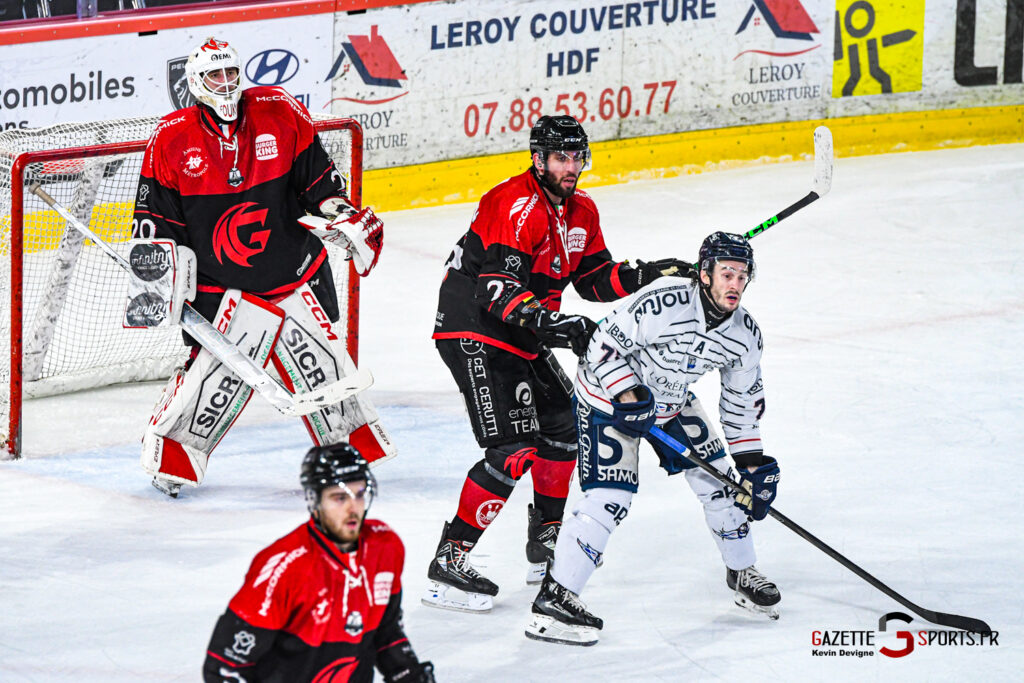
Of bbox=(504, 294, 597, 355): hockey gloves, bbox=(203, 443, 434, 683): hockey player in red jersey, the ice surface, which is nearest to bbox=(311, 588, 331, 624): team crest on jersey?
bbox=(203, 443, 434, 683): hockey player in red jersey

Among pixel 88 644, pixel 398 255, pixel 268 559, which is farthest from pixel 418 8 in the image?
→ pixel 268 559

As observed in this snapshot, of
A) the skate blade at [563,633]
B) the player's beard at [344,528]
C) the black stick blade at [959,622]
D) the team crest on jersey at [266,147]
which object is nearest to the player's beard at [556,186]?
the team crest on jersey at [266,147]

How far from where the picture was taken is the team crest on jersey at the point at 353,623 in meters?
2.93

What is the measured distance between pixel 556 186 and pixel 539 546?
110cm

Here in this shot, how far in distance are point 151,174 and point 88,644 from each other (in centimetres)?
160

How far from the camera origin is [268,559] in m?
2.83

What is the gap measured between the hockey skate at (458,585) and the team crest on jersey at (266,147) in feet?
4.93

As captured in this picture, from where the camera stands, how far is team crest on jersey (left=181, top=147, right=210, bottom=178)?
5.12 metres

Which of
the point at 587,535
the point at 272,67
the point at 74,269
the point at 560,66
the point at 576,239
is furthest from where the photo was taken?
the point at 560,66

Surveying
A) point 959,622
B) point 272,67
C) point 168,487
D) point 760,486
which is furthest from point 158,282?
point 272,67

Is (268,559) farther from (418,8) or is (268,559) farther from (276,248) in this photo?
(418,8)

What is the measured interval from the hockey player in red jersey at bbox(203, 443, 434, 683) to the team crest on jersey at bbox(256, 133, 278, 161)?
7.98 feet

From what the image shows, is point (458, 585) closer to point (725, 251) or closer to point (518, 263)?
point (518, 263)

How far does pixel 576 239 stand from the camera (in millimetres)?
4887
